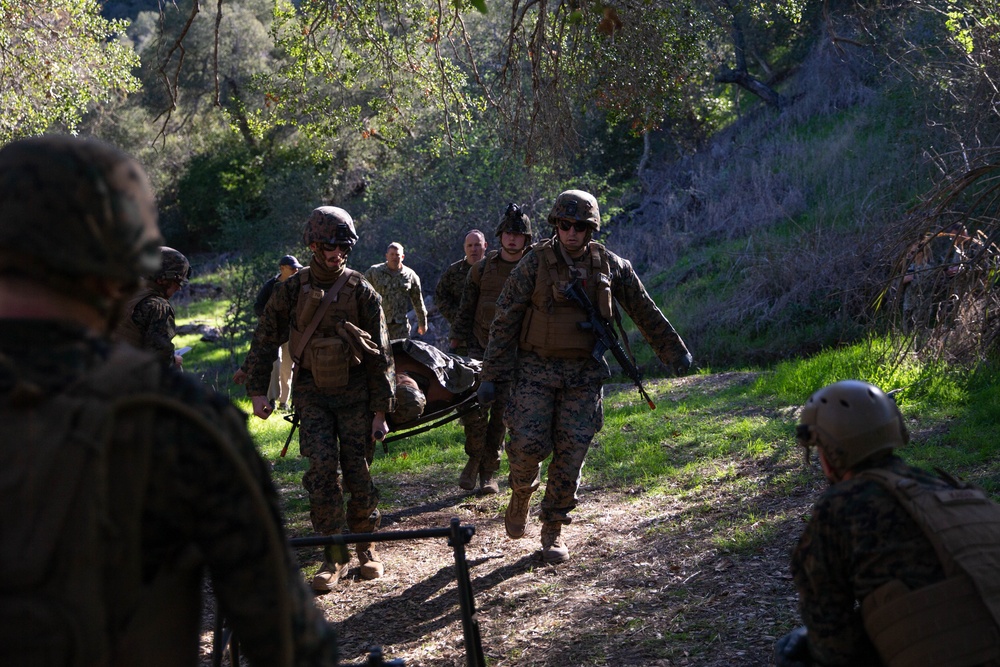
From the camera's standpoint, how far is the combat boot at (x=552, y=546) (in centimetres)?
650

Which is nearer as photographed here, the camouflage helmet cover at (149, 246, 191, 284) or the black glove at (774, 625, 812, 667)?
the black glove at (774, 625, 812, 667)

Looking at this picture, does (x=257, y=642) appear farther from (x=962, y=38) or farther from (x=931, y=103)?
(x=931, y=103)

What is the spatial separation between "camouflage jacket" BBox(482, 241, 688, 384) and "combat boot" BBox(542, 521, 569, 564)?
101 centimetres

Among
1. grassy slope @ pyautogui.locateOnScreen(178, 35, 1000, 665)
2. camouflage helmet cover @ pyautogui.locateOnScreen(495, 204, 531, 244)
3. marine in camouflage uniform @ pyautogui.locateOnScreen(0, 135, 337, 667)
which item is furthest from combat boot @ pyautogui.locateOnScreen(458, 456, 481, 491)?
marine in camouflage uniform @ pyautogui.locateOnScreen(0, 135, 337, 667)

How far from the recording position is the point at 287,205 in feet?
83.1

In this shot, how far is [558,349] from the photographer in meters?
6.25

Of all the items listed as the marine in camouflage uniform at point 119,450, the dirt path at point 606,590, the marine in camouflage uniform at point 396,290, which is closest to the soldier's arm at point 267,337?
the dirt path at point 606,590

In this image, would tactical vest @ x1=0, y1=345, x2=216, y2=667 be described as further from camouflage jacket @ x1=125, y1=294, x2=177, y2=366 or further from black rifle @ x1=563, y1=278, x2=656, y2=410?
camouflage jacket @ x1=125, y1=294, x2=177, y2=366

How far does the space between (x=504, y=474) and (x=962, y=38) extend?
17.8ft

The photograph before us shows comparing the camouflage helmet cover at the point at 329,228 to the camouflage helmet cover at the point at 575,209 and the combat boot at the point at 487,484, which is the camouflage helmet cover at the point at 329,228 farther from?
the combat boot at the point at 487,484

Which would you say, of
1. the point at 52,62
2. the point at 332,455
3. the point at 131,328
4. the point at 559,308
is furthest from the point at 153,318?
the point at 52,62

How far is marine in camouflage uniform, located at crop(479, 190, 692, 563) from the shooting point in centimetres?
626

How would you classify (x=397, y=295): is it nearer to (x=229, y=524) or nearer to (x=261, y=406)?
(x=261, y=406)

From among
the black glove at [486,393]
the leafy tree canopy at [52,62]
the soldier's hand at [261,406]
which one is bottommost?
the black glove at [486,393]
